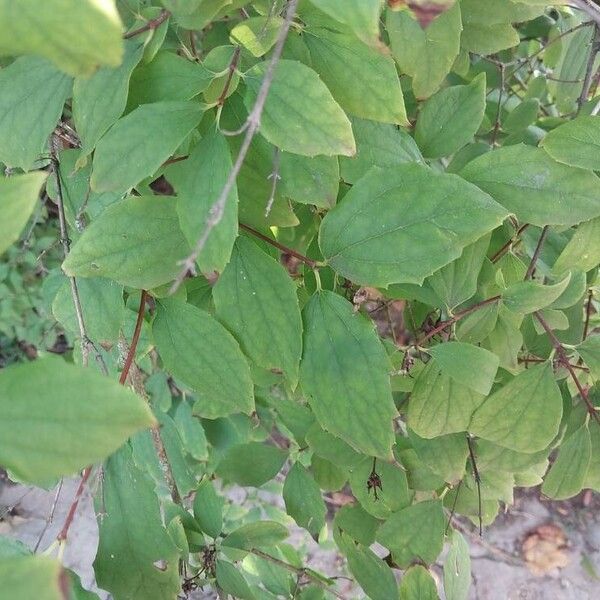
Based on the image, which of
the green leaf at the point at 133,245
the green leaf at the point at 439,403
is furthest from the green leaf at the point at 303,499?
the green leaf at the point at 133,245

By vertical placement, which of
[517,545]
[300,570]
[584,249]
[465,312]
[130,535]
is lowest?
[517,545]

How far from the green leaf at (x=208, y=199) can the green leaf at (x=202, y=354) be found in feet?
0.37

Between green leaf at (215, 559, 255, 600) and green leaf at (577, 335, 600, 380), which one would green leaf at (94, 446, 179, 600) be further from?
green leaf at (577, 335, 600, 380)

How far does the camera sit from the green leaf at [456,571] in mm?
932

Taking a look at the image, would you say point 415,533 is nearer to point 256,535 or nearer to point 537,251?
point 256,535

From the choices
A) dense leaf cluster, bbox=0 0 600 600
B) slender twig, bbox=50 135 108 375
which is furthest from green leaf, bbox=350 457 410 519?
slender twig, bbox=50 135 108 375

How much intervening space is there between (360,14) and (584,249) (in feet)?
1.46

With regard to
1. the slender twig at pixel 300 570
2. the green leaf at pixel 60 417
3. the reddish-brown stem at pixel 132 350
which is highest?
the green leaf at pixel 60 417

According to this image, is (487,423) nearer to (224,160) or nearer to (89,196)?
(224,160)

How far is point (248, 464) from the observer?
115 centimetres

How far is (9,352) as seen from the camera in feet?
8.35

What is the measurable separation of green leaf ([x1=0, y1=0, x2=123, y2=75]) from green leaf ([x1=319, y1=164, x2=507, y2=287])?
0.33 metres

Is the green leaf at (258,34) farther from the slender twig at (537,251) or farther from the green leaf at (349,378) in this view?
the slender twig at (537,251)

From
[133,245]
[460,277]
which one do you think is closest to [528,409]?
[460,277]
